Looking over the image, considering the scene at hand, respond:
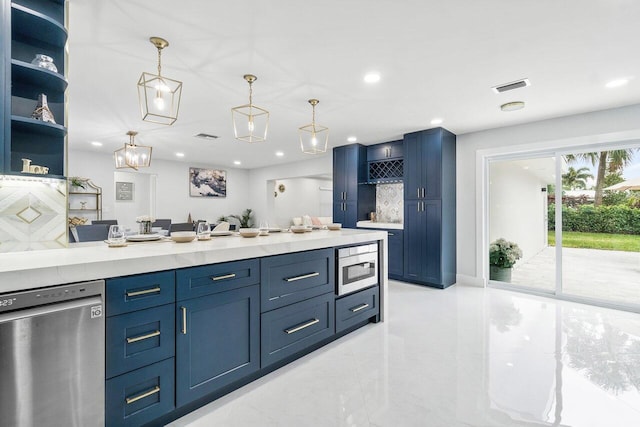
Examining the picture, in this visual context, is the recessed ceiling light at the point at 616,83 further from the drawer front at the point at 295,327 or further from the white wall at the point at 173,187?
the white wall at the point at 173,187

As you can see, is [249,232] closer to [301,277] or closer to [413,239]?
[301,277]

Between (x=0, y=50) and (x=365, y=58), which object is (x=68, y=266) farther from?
(x=365, y=58)

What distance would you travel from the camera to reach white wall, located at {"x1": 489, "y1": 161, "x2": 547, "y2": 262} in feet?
15.6

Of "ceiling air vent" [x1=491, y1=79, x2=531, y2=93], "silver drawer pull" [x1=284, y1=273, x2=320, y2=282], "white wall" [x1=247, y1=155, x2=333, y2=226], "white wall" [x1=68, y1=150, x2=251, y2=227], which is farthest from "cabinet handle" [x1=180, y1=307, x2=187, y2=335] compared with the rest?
"white wall" [x1=68, y1=150, x2=251, y2=227]

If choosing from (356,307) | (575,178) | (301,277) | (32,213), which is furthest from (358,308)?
(575,178)

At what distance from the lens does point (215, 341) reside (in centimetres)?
185

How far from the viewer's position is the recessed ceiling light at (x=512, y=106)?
3549mm

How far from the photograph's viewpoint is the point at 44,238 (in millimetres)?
1905

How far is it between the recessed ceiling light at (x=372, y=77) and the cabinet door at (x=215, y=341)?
2.21 meters

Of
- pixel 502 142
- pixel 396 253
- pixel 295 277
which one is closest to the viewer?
pixel 295 277

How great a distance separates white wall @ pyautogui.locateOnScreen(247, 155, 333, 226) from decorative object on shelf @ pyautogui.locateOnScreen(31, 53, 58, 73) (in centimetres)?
583

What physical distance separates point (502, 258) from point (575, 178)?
1508mm

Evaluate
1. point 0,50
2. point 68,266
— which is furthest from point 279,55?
point 68,266

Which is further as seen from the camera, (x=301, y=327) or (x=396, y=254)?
(x=396, y=254)
